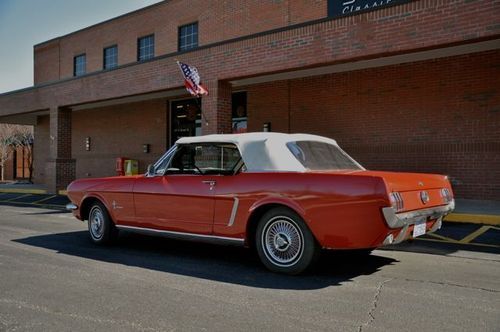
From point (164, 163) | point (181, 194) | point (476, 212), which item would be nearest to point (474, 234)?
Answer: point (476, 212)

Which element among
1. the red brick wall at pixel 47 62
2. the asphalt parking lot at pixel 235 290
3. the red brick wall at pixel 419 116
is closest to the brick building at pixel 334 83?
the red brick wall at pixel 419 116

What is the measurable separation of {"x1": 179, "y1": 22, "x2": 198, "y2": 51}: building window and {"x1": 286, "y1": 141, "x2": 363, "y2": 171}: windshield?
45.1 ft

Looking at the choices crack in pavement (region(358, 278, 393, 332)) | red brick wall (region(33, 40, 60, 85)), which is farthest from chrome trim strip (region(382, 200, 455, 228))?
red brick wall (region(33, 40, 60, 85))

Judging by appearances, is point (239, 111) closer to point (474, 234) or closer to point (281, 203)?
point (474, 234)

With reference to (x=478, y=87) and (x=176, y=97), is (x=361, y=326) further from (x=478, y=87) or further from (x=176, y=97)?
(x=176, y=97)

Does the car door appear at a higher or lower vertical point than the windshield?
lower

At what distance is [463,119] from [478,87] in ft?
2.73

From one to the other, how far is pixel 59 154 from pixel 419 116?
12962 millimetres

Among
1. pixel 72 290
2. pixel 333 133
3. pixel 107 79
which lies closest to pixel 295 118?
pixel 333 133

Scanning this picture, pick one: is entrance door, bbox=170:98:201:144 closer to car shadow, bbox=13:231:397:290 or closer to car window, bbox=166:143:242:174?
car shadow, bbox=13:231:397:290

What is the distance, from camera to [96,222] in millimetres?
7414

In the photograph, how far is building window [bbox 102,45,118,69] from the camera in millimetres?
22688

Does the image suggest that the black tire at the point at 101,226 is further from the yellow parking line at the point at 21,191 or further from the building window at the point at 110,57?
the building window at the point at 110,57

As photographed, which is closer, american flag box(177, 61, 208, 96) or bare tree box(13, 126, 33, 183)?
american flag box(177, 61, 208, 96)
